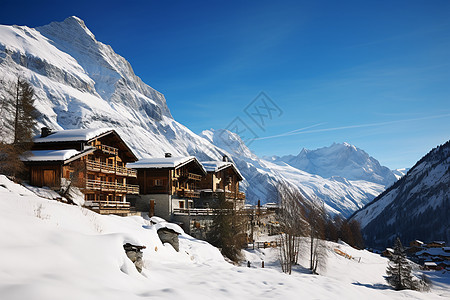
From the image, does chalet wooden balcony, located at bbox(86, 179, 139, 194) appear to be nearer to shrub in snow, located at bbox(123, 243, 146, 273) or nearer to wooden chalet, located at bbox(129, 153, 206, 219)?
wooden chalet, located at bbox(129, 153, 206, 219)

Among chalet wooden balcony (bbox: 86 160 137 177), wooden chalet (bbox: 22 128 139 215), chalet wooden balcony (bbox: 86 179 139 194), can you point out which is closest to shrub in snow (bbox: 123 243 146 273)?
wooden chalet (bbox: 22 128 139 215)

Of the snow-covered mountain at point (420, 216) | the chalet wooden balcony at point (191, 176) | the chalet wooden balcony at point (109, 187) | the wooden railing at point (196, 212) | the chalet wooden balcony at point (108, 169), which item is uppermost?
the chalet wooden balcony at point (108, 169)

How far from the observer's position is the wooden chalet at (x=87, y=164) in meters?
31.8

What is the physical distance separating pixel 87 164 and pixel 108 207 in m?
5.21

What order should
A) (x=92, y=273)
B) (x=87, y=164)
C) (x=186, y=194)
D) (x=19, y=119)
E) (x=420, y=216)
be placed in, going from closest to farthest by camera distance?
(x=92, y=273), (x=19, y=119), (x=87, y=164), (x=186, y=194), (x=420, y=216)

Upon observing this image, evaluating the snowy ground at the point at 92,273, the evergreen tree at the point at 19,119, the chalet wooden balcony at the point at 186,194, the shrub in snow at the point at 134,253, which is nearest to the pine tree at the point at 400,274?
the snowy ground at the point at 92,273

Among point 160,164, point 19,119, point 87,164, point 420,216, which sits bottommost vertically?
point 420,216

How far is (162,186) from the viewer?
4531cm

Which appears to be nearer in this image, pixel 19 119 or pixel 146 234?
pixel 146 234

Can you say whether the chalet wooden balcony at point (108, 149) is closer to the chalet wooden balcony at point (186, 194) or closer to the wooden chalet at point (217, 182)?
the chalet wooden balcony at point (186, 194)

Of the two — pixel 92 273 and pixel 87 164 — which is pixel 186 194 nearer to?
pixel 87 164

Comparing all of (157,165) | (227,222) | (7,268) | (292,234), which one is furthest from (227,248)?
(7,268)

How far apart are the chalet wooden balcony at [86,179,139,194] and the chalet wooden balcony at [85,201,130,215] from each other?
2274 millimetres

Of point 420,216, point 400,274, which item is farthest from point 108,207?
point 420,216
